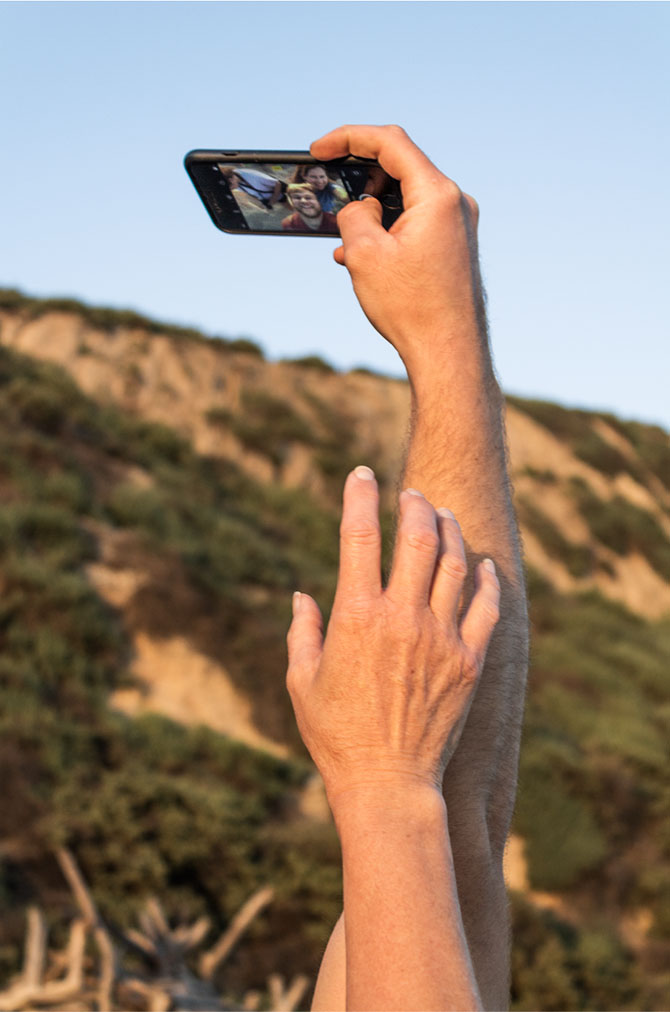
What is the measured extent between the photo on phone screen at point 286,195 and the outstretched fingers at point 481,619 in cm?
87

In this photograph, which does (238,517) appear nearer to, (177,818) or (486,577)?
(177,818)

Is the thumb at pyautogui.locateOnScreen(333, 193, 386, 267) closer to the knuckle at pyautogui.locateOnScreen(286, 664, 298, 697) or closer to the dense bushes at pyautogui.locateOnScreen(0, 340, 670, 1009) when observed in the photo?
the knuckle at pyautogui.locateOnScreen(286, 664, 298, 697)

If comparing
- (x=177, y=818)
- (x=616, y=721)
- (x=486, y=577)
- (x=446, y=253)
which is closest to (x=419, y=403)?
(x=446, y=253)

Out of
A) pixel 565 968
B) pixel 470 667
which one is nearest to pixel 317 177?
pixel 470 667

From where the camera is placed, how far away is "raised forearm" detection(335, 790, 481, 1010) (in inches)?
41.7

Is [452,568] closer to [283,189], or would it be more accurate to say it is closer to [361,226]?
[361,226]

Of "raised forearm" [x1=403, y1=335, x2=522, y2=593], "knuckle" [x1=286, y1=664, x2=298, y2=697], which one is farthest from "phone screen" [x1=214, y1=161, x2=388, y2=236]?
"knuckle" [x1=286, y1=664, x2=298, y2=697]

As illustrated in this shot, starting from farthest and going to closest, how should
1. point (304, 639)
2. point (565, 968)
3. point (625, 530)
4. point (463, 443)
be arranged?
point (625, 530) < point (565, 968) < point (463, 443) < point (304, 639)

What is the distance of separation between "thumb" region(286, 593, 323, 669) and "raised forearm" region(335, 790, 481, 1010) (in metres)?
0.21

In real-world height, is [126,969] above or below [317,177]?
below

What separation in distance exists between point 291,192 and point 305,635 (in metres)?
0.99

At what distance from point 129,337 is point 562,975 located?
2257 cm

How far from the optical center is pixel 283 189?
1.92 metres

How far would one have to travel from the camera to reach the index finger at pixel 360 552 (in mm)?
1180
